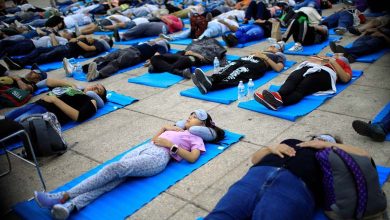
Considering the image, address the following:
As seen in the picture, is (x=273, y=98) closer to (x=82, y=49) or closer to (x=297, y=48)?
(x=297, y=48)

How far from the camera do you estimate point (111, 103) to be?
636 centimetres

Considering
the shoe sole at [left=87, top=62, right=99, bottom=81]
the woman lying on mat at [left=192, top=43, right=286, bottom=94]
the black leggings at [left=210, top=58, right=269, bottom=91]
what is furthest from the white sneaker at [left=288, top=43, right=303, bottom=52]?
the shoe sole at [left=87, top=62, right=99, bottom=81]

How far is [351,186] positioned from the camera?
283cm

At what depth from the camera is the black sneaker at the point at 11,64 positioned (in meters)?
9.20

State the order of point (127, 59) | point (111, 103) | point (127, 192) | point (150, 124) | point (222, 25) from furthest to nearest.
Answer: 1. point (222, 25)
2. point (127, 59)
3. point (111, 103)
4. point (150, 124)
5. point (127, 192)

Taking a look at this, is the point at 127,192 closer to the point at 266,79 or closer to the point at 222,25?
the point at 266,79

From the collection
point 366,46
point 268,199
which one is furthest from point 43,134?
point 366,46

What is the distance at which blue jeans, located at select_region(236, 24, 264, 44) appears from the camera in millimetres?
9117

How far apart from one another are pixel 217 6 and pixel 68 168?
10.2 metres

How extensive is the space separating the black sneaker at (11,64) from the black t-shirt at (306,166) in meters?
8.09

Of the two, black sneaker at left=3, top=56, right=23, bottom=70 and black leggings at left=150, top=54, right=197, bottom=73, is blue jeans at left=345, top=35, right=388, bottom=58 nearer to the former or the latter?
black leggings at left=150, top=54, right=197, bottom=73

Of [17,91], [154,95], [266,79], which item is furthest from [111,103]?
[266,79]

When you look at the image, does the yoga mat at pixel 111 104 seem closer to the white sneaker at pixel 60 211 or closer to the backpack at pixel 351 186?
the white sneaker at pixel 60 211

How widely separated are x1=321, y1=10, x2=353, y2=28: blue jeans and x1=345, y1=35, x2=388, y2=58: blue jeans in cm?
203
